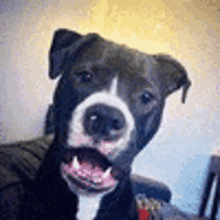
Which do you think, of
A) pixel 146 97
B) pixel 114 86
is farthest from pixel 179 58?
pixel 114 86

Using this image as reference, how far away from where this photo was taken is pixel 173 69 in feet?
3.41

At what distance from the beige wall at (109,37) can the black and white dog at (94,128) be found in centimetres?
7

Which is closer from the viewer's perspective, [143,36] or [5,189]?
[5,189]

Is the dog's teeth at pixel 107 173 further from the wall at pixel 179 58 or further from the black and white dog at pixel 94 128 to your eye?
the wall at pixel 179 58

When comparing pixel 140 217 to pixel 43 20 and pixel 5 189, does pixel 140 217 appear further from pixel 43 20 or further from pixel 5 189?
pixel 43 20

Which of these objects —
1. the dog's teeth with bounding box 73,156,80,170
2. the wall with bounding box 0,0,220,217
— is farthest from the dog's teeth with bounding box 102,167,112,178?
the wall with bounding box 0,0,220,217

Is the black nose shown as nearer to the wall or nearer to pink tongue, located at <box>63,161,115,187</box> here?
pink tongue, located at <box>63,161,115,187</box>

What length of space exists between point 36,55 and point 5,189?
1.69 feet

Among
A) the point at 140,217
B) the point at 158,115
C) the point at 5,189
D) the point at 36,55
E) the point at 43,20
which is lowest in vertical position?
the point at 140,217

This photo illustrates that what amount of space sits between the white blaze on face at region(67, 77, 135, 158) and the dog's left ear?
0.30 m

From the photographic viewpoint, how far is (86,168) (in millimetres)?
768

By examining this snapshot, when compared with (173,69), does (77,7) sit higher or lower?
higher

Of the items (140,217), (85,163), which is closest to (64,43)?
(85,163)

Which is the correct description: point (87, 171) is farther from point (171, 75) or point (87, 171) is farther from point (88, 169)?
point (171, 75)
